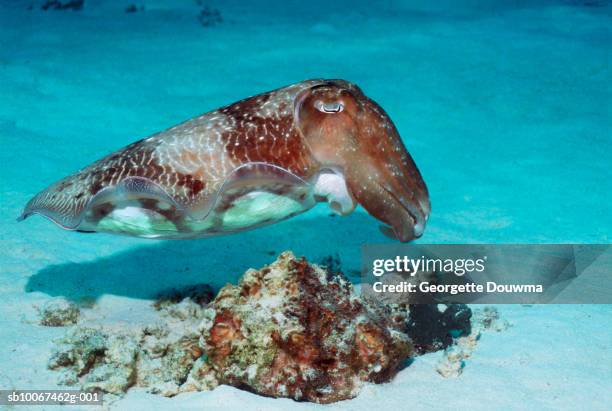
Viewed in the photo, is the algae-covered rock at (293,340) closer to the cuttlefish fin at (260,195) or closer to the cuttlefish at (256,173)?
the cuttlefish fin at (260,195)

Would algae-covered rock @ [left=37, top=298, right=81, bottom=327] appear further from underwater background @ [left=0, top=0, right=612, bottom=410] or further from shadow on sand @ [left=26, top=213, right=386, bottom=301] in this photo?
shadow on sand @ [left=26, top=213, right=386, bottom=301]

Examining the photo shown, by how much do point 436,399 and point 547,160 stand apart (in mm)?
8882

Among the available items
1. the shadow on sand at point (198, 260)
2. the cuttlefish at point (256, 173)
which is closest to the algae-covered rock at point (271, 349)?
the cuttlefish at point (256, 173)

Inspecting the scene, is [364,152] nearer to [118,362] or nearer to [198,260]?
[118,362]

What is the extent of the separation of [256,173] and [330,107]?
2.57 feet

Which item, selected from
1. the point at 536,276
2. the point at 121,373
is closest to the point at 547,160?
the point at 536,276

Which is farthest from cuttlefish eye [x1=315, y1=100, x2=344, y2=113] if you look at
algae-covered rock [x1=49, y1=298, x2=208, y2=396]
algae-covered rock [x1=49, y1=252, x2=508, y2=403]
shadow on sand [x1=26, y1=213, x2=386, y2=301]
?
shadow on sand [x1=26, y1=213, x2=386, y2=301]

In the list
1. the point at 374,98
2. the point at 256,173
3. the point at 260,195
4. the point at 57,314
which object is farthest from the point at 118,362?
the point at 374,98

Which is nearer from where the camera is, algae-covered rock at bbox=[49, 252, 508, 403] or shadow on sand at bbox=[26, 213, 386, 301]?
algae-covered rock at bbox=[49, 252, 508, 403]

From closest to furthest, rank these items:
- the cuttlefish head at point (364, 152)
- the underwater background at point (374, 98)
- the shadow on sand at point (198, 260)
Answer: the cuttlefish head at point (364, 152)
the underwater background at point (374, 98)
the shadow on sand at point (198, 260)

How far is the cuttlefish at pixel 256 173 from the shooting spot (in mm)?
3660

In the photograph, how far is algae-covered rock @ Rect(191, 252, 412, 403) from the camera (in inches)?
144

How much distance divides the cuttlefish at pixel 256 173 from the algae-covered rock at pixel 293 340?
1.94ft

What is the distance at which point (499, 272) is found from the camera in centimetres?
681
